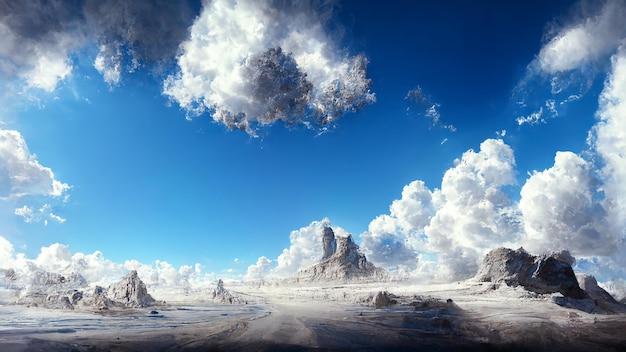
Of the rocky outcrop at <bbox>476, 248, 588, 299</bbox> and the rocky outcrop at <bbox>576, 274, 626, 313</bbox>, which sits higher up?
the rocky outcrop at <bbox>476, 248, 588, 299</bbox>

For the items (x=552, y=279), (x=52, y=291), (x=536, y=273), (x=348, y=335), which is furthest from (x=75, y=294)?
(x=552, y=279)

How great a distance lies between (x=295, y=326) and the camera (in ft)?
127

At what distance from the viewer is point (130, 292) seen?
210 feet

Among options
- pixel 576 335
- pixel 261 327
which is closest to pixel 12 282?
pixel 261 327

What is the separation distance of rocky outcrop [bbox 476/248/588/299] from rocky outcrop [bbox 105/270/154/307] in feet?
219

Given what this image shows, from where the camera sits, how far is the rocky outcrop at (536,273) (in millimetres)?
56062

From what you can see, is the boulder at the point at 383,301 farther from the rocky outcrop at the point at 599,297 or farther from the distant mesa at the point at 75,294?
the distant mesa at the point at 75,294

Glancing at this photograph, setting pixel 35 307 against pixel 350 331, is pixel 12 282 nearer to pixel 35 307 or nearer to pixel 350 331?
pixel 35 307

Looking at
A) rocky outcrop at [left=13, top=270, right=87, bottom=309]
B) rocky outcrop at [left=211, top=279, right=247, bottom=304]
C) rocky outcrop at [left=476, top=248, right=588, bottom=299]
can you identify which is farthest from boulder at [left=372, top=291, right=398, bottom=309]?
rocky outcrop at [left=13, top=270, right=87, bottom=309]

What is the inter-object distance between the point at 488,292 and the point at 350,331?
41.9 m

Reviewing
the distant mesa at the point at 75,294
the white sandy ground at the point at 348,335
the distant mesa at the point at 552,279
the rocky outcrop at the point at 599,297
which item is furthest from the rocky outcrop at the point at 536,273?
the distant mesa at the point at 75,294

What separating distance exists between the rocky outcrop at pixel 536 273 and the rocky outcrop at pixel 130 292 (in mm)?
66722

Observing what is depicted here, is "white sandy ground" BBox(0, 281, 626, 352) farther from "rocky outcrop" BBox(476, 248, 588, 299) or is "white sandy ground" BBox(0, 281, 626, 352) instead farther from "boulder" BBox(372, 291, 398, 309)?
"boulder" BBox(372, 291, 398, 309)

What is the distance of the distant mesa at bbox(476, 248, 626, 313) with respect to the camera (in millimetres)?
55125
